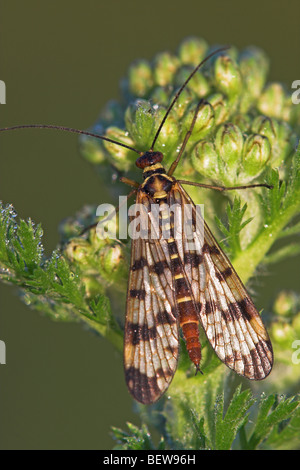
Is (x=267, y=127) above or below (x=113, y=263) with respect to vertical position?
above

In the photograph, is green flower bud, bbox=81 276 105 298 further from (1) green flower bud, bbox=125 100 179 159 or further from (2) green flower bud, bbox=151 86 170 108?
(2) green flower bud, bbox=151 86 170 108

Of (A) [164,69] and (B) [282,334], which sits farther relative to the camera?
(A) [164,69]

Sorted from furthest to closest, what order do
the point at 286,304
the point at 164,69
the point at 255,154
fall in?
1. the point at 164,69
2. the point at 286,304
3. the point at 255,154

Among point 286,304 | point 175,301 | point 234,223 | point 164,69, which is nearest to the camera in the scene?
point 234,223

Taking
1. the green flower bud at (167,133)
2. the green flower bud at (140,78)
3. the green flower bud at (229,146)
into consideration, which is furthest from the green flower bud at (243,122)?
the green flower bud at (140,78)

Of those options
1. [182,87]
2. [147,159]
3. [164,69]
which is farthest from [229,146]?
[164,69]

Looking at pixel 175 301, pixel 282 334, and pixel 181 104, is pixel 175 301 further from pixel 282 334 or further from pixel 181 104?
pixel 181 104

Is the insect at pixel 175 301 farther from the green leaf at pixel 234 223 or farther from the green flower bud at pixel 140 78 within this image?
the green flower bud at pixel 140 78

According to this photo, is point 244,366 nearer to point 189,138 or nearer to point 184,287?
point 184,287
